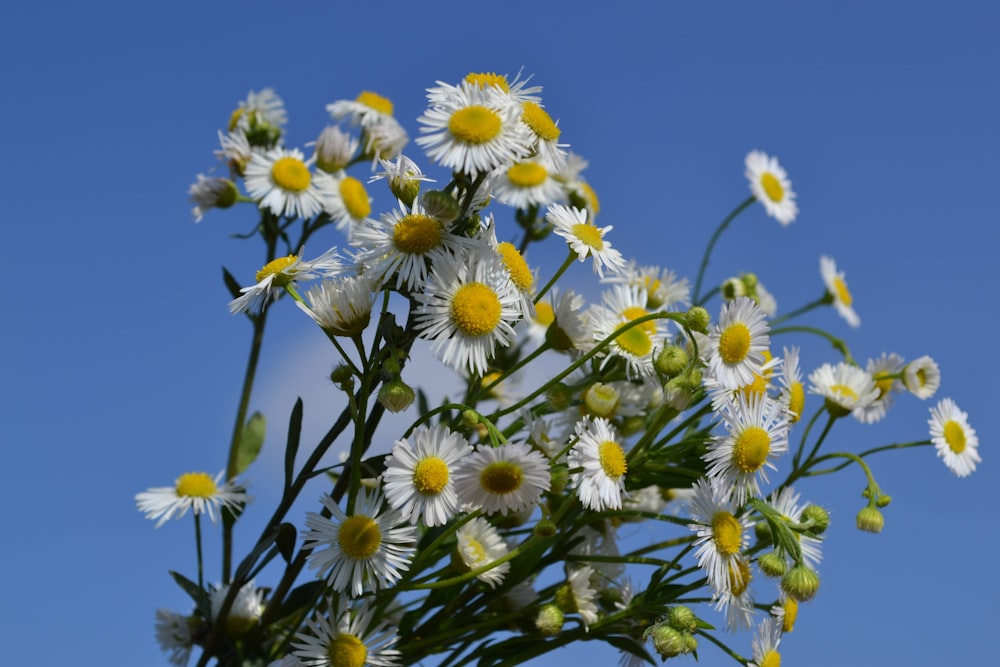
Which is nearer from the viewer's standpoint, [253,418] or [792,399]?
[792,399]

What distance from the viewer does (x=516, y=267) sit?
2.75ft

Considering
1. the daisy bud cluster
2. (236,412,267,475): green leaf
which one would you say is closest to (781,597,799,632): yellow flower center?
the daisy bud cluster

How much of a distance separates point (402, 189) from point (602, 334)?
23 cm

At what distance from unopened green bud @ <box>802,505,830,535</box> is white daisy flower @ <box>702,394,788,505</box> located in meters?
0.06

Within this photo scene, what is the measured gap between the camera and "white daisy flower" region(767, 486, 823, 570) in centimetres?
90

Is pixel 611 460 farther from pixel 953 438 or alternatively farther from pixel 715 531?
pixel 953 438

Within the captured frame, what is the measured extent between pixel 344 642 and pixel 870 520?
0.44m

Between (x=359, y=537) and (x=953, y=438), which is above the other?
(x=953, y=438)

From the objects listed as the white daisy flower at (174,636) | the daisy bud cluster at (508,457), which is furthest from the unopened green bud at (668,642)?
the white daisy flower at (174,636)

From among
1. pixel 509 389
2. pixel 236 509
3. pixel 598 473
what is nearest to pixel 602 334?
pixel 598 473

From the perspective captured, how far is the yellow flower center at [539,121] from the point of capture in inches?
31.1

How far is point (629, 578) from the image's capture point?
93 centimetres

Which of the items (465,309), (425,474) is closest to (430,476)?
(425,474)

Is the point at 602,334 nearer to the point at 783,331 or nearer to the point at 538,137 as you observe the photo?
the point at 538,137
